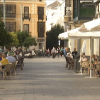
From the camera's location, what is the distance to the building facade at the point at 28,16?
2803 inches

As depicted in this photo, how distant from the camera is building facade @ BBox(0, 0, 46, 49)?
7119cm

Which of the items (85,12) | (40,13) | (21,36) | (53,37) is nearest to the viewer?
(85,12)

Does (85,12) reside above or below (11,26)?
above

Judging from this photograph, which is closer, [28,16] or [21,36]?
[21,36]

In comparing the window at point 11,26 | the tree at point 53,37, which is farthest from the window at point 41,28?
the tree at point 53,37

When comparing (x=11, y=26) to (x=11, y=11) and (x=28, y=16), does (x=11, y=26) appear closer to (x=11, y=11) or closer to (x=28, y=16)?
(x=11, y=11)

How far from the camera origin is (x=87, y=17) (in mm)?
36000

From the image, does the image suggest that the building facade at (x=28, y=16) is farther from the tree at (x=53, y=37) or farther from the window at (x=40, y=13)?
the tree at (x=53, y=37)

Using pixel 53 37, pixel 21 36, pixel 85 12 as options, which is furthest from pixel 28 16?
pixel 85 12

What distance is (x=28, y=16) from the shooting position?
71625 mm

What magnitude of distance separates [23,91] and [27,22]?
59567mm

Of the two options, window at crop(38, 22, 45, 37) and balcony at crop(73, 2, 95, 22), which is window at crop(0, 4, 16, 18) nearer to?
window at crop(38, 22, 45, 37)

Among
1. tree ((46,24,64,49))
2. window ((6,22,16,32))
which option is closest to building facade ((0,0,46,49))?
window ((6,22,16,32))

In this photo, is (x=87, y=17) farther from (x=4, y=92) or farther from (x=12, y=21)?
(x=12, y=21)
